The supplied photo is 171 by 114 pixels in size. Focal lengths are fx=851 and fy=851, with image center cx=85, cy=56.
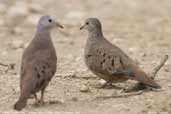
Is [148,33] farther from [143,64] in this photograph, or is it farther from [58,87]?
[58,87]

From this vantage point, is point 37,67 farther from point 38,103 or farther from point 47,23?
point 47,23

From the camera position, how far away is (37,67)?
30.9 ft

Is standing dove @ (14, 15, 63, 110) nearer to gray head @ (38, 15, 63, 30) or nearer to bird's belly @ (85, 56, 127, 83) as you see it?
gray head @ (38, 15, 63, 30)

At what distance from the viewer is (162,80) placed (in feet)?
35.8

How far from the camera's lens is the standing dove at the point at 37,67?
30.0ft

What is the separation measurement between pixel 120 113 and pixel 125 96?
0.79m

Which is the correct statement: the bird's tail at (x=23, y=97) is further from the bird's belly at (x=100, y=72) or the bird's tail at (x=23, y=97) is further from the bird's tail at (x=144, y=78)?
the bird's tail at (x=144, y=78)

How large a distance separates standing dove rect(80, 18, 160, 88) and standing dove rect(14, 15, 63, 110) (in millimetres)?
763

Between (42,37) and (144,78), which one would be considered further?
(144,78)

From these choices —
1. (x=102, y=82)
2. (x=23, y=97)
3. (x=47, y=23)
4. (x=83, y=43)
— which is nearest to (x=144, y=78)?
(x=102, y=82)

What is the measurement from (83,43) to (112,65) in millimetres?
4216

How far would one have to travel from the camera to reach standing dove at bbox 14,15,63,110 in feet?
30.0

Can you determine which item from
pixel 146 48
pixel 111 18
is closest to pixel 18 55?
pixel 146 48

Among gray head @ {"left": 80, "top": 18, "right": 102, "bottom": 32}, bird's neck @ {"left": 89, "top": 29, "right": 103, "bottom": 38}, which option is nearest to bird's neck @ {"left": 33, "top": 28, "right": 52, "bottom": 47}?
bird's neck @ {"left": 89, "top": 29, "right": 103, "bottom": 38}
